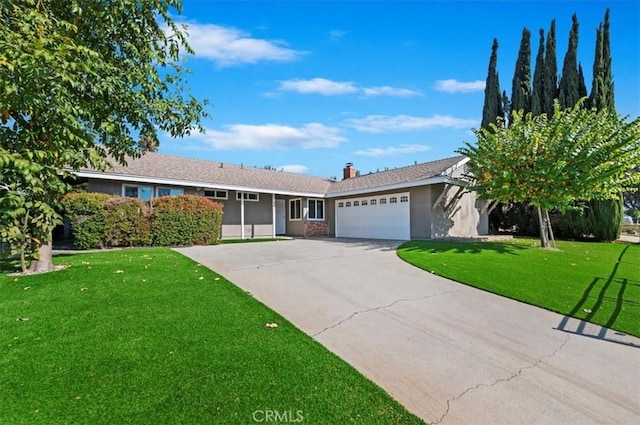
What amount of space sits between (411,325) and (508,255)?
7.15 meters

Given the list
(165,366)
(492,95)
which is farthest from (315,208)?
(165,366)

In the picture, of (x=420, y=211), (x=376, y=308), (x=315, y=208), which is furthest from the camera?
(x=315, y=208)

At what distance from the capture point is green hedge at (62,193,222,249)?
1084cm

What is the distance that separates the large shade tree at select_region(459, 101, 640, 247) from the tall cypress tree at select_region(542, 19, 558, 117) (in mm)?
9893

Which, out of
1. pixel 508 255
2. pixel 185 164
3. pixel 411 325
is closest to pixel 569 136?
pixel 508 255

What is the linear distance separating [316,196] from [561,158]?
12.4 meters

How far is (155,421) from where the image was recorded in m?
2.34

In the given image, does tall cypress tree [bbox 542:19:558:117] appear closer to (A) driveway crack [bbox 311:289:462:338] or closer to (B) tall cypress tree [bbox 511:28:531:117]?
(B) tall cypress tree [bbox 511:28:531:117]

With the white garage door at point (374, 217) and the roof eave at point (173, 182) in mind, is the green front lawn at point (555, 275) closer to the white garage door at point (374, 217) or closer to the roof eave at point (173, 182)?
the white garage door at point (374, 217)

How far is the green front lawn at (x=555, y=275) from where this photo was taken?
5312mm

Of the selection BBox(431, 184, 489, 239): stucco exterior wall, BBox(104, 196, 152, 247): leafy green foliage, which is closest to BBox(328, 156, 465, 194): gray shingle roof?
BBox(431, 184, 489, 239): stucco exterior wall

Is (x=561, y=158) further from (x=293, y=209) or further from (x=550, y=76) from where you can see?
(x=293, y=209)

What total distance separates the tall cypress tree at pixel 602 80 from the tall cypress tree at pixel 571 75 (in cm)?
138

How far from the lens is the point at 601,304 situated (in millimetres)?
5500
